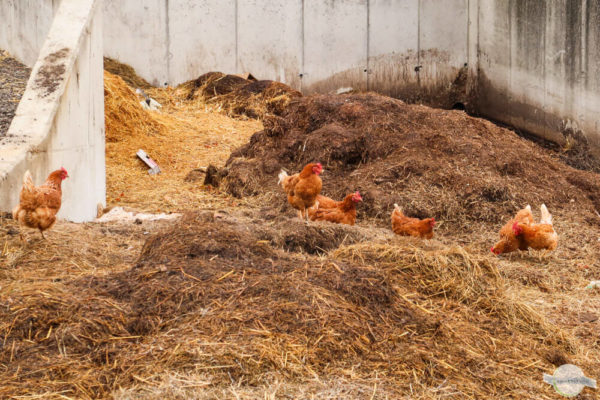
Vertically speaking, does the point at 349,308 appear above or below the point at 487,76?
below

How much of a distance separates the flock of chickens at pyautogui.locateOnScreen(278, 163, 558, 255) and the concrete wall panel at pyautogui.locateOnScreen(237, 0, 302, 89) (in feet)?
21.7

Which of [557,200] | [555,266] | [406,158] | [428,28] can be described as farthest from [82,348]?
[428,28]

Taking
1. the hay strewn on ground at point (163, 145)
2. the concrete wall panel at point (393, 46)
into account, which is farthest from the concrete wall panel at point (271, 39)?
the hay strewn on ground at point (163, 145)

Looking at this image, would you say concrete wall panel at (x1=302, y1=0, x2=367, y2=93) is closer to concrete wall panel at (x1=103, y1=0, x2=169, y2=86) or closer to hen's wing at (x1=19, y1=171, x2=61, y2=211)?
concrete wall panel at (x1=103, y1=0, x2=169, y2=86)

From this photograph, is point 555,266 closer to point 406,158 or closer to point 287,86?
point 406,158

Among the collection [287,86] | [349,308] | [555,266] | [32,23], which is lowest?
[555,266]

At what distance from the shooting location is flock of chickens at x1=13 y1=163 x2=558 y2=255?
5.86 m

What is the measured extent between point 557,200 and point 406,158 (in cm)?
186

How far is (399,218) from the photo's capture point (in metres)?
7.62

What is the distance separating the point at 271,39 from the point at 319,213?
7.31 metres

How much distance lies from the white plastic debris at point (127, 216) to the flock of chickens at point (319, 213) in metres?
1.23

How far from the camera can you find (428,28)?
48.9 ft

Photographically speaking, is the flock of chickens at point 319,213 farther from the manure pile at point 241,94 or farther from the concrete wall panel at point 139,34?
the concrete wall panel at point 139,34

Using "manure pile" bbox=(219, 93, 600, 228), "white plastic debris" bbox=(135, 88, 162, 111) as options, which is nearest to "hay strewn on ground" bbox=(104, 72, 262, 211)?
"white plastic debris" bbox=(135, 88, 162, 111)
